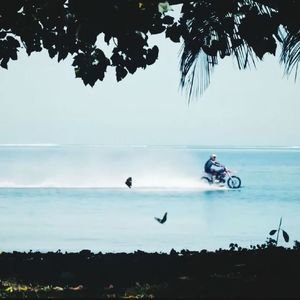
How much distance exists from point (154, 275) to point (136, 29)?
2549 mm

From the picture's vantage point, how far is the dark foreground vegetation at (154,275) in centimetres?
599

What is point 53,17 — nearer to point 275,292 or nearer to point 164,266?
point 164,266

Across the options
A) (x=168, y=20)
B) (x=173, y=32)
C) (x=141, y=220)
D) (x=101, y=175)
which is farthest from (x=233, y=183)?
(x=168, y=20)

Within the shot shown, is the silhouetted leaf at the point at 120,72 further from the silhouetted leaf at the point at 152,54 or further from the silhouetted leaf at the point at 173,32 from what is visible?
the silhouetted leaf at the point at 173,32

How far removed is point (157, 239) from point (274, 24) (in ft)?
34.4

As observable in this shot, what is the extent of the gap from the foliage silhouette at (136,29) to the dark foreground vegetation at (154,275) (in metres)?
2.01

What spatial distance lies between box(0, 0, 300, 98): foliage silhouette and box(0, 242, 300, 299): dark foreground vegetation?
2.01 metres

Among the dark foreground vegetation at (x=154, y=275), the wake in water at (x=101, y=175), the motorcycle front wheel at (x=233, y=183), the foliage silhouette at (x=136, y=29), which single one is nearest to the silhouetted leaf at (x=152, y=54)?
the foliage silhouette at (x=136, y=29)

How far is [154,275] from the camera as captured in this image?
7.33 m

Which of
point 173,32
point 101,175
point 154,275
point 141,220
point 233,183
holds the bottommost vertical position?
point 154,275

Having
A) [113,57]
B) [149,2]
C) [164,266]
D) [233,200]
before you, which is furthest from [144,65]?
[233,200]

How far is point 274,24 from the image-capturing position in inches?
265

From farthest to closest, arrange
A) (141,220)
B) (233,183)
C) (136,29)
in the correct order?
(233,183), (141,220), (136,29)

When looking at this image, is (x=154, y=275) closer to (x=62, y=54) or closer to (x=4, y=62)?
(x=62, y=54)
